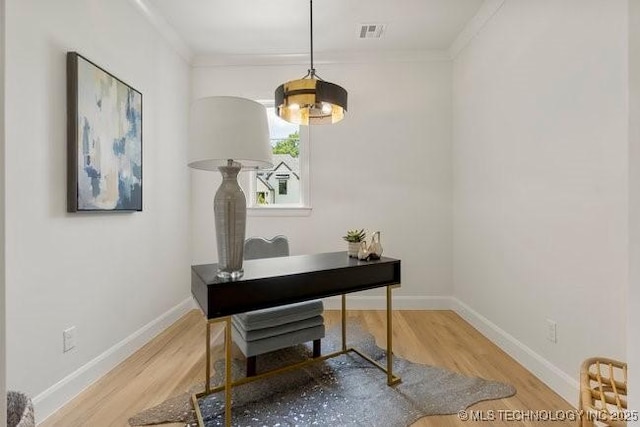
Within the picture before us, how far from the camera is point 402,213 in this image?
3322mm

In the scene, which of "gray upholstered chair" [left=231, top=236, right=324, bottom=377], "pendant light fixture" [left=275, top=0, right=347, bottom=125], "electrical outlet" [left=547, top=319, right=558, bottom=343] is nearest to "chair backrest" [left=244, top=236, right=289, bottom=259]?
"gray upholstered chair" [left=231, top=236, right=324, bottom=377]

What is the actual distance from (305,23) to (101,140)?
77.3 inches

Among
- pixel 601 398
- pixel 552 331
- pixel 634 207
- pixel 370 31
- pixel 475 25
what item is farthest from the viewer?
pixel 370 31

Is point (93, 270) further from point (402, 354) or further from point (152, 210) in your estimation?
point (402, 354)

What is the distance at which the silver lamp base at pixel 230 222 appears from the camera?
1.46 meters

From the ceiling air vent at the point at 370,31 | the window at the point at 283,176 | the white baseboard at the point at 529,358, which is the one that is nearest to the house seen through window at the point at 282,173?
the window at the point at 283,176

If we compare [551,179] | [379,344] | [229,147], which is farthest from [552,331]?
[229,147]

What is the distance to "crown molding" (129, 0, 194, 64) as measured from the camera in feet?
8.03

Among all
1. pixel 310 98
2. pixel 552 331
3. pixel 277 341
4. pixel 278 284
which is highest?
pixel 310 98

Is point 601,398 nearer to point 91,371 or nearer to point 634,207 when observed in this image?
point 634,207

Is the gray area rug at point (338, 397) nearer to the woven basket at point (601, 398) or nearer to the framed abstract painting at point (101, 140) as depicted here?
the woven basket at point (601, 398)

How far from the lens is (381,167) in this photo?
3.32m

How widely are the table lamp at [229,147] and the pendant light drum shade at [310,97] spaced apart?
403 millimetres

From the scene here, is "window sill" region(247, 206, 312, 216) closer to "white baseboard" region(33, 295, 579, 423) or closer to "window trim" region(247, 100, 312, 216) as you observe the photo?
"window trim" region(247, 100, 312, 216)
